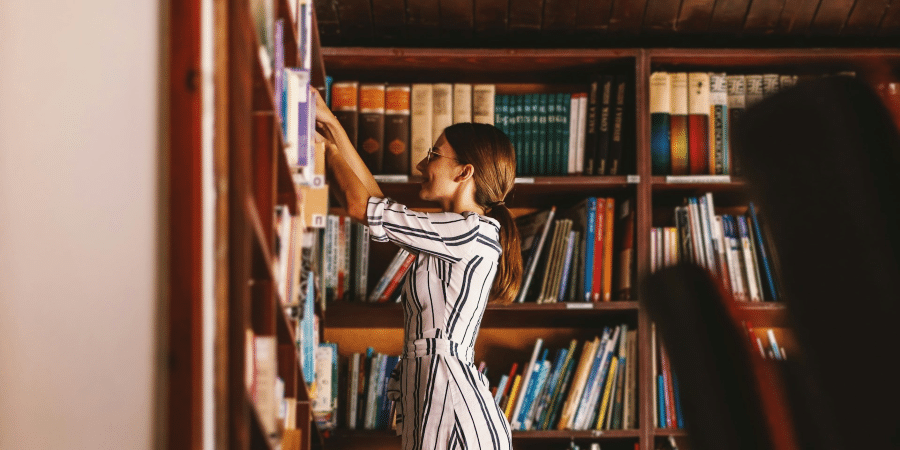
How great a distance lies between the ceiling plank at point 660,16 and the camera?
2771mm

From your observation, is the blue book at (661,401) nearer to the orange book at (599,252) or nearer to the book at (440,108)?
the orange book at (599,252)

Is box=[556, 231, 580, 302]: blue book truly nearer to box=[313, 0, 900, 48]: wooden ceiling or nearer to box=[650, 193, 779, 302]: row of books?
box=[650, 193, 779, 302]: row of books

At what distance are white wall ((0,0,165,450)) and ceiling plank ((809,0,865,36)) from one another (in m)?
2.61

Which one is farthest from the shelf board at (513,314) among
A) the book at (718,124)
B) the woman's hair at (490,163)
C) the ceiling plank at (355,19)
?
the ceiling plank at (355,19)

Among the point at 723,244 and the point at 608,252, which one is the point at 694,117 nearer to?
the point at 723,244

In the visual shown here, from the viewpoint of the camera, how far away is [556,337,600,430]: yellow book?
8.53ft

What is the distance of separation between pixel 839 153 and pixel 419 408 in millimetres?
1592

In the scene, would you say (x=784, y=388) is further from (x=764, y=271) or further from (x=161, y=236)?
(x=764, y=271)

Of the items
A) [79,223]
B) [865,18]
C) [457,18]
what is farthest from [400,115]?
[79,223]

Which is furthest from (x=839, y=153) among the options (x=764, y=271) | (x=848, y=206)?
(x=764, y=271)

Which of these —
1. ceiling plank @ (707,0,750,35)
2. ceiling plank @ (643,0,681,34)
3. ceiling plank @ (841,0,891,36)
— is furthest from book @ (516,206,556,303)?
ceiling plank @ (841,0,891,36)

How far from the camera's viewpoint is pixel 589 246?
2691mm

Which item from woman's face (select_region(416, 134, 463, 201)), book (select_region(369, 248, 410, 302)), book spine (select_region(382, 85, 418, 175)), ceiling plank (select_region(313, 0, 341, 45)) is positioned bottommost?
book (select_region(369, 248, 410, 302))

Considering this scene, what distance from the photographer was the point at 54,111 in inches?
31.0
